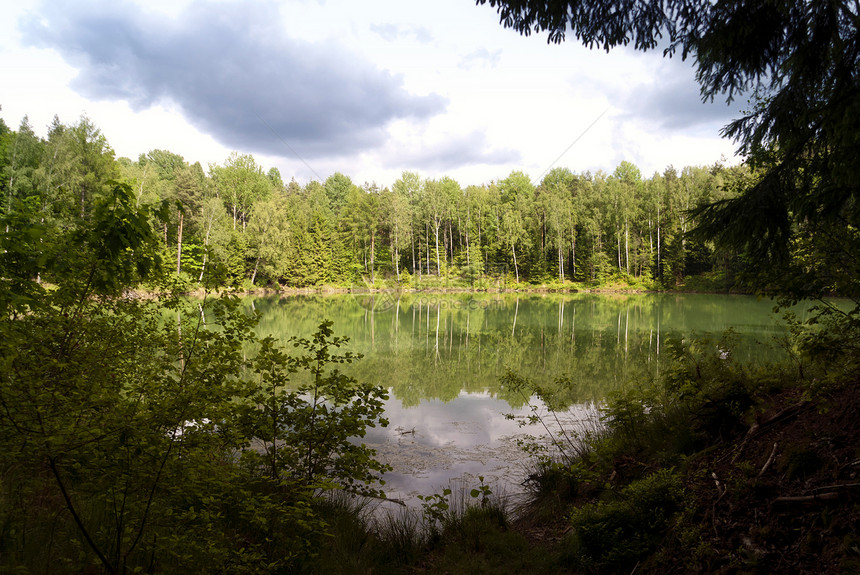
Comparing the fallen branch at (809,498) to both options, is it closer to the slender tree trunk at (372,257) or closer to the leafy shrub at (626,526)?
the leafy shrub at (626,526)

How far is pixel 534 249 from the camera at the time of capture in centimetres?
5350

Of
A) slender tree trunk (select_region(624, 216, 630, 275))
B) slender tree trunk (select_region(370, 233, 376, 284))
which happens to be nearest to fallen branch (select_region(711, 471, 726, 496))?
slender tree trunk (select_region(624, 216, 630, 275))

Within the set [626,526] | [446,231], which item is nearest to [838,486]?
[626,526]

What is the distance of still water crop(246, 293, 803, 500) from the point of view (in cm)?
655

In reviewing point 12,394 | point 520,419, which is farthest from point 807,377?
point 12,394

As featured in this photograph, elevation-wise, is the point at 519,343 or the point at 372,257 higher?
the point at 372,257

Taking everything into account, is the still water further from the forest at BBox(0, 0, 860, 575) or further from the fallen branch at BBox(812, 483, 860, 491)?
the fallen branch at BBox(812, 483, 860, 491)

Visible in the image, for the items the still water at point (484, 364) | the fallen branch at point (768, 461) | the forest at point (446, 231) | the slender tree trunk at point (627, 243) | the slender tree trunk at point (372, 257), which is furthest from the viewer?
the slender tree trunk at point (372, 257)

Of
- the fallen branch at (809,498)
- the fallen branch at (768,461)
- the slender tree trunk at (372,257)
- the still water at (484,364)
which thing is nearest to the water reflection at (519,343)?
the still water at (484,364)

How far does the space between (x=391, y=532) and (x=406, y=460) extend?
2454 millimetres

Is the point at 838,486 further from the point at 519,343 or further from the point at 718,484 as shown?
the point at 519,343

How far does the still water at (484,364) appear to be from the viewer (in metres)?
6.55

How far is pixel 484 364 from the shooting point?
13164mm

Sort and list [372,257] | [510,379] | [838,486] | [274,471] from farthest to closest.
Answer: [372,257] < [510,379] < [274,471] < [838,486]
